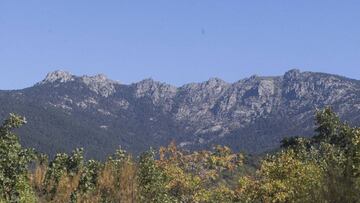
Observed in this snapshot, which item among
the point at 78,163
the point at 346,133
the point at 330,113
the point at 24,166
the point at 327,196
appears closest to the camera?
the point at 327,196

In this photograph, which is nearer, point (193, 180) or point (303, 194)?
point (303, 194)

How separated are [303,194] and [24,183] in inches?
845

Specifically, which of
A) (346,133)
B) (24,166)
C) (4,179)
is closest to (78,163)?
(24,166)

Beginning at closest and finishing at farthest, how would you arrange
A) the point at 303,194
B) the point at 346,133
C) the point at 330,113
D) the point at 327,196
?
1. the point at 327,196
2. the point at 303,194
3. the point at 346,133
4. the point at 330,113

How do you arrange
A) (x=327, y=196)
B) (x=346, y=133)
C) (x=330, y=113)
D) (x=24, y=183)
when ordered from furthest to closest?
(x=330, y=113), (x=346, y=133), (x=24, y=183), (x=327, y=196)

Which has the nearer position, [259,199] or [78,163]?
[78,163]

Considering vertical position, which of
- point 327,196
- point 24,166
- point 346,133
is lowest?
point 327,196

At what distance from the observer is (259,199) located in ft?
229

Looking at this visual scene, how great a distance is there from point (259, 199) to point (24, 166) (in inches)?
1163

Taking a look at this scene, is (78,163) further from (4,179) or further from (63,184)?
(63,184)

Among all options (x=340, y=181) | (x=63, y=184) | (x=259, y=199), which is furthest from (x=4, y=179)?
(x=259, y=199)

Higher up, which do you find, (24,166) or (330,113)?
(330,113)

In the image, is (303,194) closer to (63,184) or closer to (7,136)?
(63,184)

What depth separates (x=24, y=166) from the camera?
167ft
